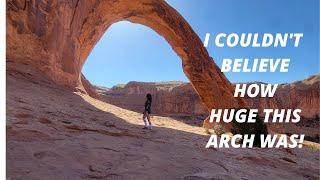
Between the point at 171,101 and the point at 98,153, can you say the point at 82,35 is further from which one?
the point at 171,101

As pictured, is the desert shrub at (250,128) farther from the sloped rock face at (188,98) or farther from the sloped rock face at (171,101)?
the sloped rock face at (171,101)

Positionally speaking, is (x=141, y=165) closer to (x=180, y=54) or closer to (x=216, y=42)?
(x=216, y=42)

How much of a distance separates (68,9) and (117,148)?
12107 millimetres

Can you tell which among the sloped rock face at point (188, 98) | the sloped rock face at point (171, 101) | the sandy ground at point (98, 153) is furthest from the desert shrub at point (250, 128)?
the sloped rock face at point (171, 101)

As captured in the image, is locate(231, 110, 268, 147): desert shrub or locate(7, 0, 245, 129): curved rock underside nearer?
locate(7, 0, 245, 129): curved rock underside

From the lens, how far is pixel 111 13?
2456 cm

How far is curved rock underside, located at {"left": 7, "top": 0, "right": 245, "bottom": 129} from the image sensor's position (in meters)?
15.6

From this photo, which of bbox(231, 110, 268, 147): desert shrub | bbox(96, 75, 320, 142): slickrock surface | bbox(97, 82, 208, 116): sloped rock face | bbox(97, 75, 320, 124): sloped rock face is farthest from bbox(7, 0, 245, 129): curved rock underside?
bbox(97, 82, 208, 116): sloped rock face

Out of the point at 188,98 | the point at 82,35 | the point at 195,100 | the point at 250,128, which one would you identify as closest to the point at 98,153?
the point at 250,128

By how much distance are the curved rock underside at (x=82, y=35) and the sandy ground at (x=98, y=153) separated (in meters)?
3.44

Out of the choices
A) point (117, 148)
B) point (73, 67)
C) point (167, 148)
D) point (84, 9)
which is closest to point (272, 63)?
point (167, 148)

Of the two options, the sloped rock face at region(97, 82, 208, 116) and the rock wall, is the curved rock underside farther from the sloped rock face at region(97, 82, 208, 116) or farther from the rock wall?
the sloped rock face at region(97, 82, 208, 116)

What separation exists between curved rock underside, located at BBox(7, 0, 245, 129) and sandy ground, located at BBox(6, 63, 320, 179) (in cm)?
344

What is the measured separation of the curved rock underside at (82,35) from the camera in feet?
51.2
